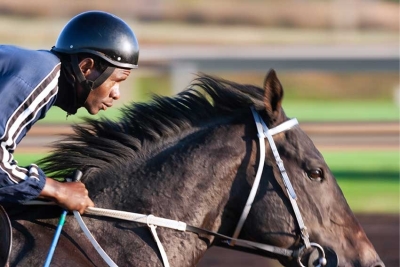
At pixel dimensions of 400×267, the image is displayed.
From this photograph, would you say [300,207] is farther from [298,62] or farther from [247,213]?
[298,62]

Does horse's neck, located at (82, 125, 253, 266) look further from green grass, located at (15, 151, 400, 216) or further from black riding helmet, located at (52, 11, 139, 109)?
green grass, located at (15, 151, 400, 216)

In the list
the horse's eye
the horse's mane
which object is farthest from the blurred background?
the horse's eye

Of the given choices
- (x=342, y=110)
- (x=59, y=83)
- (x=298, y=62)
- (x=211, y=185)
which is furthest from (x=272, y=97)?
(x=342, y=110)

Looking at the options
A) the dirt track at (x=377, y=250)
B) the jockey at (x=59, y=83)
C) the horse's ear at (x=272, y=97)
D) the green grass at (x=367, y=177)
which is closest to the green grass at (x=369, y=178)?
the green grass at (x=367, y=177)

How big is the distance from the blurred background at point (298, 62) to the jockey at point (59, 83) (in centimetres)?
359

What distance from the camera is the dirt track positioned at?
8.52 metres

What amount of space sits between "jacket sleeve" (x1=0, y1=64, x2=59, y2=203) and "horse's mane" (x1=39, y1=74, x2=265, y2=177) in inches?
15.3

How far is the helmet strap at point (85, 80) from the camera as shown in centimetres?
360

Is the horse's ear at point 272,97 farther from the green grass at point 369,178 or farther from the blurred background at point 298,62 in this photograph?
the green grass at point 369,178

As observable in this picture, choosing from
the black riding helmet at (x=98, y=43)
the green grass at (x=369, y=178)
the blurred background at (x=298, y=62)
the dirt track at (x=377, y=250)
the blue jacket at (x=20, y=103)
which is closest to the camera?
the blue jacket at (x=20, y=103)

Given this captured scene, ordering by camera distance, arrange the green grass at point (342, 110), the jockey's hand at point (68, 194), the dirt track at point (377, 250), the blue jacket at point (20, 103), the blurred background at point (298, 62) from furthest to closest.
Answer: the green grass at point (342, 110)
the blurred background at point (298, 62)
the dirt track at point (377, 250)
the jockey's hand at point (68, 194)
the blue jacket at point (20, 103)

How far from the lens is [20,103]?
331 cm

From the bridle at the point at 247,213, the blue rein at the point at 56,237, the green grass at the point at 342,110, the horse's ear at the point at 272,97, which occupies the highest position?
the horse's ear at the point at 272,97

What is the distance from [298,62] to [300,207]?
15509mm
